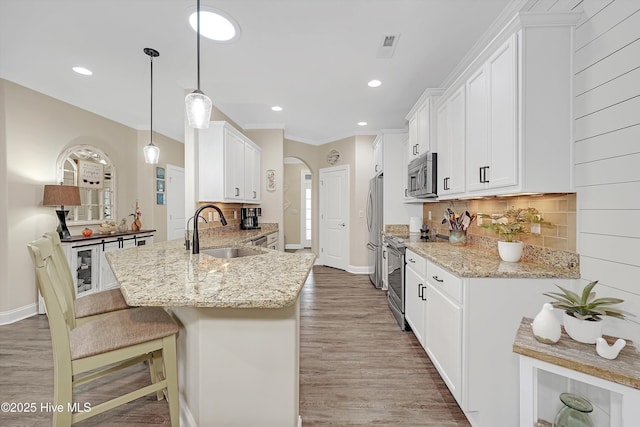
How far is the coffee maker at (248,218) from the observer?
184 inches

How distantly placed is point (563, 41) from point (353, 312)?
2.98m

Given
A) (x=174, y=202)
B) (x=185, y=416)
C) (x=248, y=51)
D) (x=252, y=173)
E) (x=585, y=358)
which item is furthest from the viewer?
(x=174, y=202)

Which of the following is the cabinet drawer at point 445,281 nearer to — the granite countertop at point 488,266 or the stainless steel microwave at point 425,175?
the granite countertop at point 488,266

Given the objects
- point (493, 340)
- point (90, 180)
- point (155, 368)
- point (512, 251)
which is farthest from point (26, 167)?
point (512, 251)

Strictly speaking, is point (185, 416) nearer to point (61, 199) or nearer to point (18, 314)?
point (18, 314)

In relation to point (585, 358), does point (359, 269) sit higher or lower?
lower

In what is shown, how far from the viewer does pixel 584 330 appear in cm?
117

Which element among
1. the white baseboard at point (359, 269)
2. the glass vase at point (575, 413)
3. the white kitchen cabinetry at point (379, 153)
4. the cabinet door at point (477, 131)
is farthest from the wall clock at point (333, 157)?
the glass vase at point (575, 413)

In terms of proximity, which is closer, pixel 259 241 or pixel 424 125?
pixel 424 125

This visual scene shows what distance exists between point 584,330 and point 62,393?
2.22 meters

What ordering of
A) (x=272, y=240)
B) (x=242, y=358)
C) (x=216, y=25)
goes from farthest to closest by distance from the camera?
1. (x=272, y=240)
2. (x=216, y=25)
3. (x=242, y=358)

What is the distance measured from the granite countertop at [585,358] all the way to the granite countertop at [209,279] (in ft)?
3.22

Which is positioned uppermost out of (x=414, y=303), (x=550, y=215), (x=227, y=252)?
(x=550, y=215)

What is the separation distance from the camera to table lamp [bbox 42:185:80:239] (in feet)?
10.6
